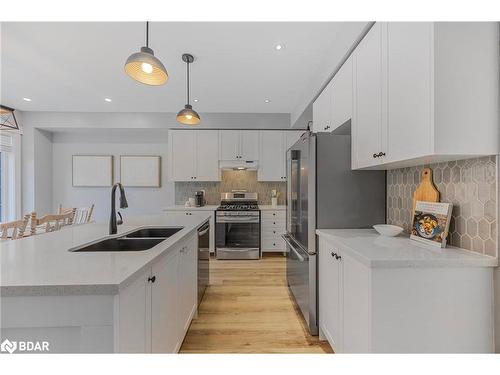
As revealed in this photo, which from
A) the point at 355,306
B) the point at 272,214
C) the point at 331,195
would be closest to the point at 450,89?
the point at 331,195

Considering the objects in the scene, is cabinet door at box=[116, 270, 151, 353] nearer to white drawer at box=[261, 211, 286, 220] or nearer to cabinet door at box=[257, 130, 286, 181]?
white drawer at box=[261, 211, 286, 220]

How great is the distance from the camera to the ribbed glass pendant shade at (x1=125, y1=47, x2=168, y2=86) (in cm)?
145

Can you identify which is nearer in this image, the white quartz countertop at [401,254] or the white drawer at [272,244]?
the white quartz countertop at [401,254]

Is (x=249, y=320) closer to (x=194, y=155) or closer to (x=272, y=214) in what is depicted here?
(x=272, y=214)

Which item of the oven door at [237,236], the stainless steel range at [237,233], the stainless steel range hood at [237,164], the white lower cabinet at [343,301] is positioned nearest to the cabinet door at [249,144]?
the stainless steel range hood at [237,164]

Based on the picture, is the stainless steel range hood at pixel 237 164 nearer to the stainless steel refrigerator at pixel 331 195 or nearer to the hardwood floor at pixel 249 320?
the hardwood floor at pixel 249 320

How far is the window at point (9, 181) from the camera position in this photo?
13.5ft

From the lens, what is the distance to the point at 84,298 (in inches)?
30.5

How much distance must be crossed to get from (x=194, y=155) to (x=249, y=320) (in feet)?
10.1

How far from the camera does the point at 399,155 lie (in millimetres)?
1306

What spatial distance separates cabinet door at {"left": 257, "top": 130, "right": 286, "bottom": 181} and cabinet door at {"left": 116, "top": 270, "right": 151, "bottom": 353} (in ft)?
11.3

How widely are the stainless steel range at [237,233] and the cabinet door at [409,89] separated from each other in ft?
9.07
